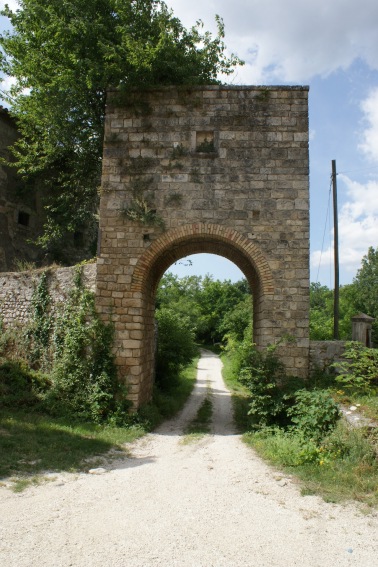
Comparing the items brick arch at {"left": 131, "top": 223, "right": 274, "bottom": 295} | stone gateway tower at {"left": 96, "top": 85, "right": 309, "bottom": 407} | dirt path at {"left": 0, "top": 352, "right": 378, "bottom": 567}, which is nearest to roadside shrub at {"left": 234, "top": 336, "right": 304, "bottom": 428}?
stone gateway tower at {"left": 96, "top": 85, "right": 309, "bottom": 407}

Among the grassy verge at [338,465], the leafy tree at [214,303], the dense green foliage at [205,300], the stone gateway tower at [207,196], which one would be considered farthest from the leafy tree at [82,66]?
the leafy tree at [214,303]

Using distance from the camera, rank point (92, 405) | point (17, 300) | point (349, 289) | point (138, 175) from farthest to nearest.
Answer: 1. point (349, 289)
2. point (17, 300)
3. point (138, 175)
4. point (92, 405)

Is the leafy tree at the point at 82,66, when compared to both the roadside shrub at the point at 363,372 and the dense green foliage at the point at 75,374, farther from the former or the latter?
the roadside shrub at the point at 363,372

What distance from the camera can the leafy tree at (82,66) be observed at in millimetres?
9742

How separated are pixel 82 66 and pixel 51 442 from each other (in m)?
8.93

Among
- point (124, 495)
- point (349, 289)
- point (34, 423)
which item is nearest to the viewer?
point (124, 495)

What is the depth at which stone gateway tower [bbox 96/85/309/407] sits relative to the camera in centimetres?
898

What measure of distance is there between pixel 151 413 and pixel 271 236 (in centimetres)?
460

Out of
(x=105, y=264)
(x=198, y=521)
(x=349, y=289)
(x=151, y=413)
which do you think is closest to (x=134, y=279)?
(x=105, y=264)

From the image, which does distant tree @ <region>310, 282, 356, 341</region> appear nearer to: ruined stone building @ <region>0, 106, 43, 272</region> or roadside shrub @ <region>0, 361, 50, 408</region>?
roadside shrub @ <region>0, 361, 50, 408</region>

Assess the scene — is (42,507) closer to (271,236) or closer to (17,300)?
(271,236)

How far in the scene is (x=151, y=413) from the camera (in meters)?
9.26

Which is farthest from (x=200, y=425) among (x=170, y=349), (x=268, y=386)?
(x=170, y=349)

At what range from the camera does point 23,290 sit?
37.6 ft
